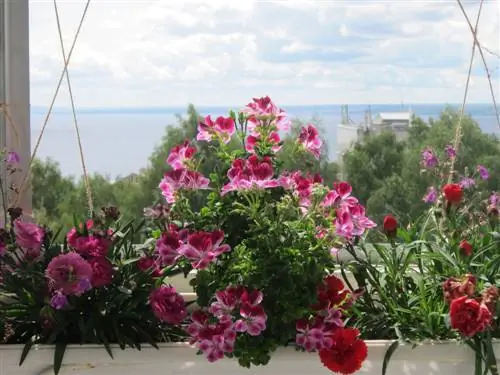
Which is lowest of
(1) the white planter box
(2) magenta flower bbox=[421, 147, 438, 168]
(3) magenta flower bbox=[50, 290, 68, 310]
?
(1) the white planter box

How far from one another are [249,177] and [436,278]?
1.44ft

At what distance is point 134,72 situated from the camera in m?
1.90

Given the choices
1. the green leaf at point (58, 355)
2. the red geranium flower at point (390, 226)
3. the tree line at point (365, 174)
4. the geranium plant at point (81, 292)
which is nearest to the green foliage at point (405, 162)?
the tree line at point (365, 174)

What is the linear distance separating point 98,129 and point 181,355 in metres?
0.72

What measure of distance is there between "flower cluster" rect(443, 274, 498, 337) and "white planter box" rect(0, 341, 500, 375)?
0.29 feet

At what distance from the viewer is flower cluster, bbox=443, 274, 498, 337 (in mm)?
1321

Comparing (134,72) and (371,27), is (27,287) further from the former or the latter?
(371,27)

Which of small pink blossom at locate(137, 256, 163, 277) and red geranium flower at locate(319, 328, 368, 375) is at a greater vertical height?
small pink blossom at locate(137, 256, 163, 277)

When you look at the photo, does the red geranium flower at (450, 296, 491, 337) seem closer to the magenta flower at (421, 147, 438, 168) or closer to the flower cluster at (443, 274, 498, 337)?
the flower cluster at (443, 274, 498, 337)

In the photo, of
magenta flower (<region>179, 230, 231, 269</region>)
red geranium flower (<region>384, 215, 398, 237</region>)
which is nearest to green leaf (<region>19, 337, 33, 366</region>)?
magenta flower (<region>179, 230, 231, 269</region>)

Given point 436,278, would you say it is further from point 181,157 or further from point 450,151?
point 181,157

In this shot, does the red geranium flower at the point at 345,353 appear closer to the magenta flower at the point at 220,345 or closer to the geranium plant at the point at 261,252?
the geranium plant at the point at 261,252

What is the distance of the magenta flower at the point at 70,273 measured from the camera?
1396 mm

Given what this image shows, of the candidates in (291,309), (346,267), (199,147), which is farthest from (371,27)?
(291,309)
